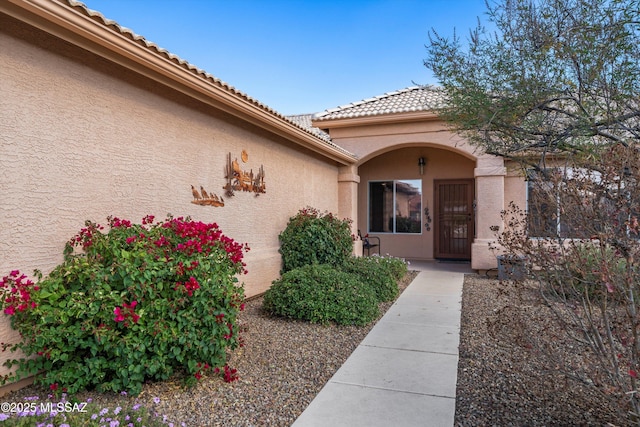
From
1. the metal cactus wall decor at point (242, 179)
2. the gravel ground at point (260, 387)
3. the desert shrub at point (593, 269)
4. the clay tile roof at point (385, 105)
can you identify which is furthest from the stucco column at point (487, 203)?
the desert shrub at point (593, 269)

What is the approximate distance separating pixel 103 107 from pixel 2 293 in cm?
203

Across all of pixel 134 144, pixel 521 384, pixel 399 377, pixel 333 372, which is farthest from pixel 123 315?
pixel 521 384

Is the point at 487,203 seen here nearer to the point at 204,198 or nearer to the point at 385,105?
the point at 385,105

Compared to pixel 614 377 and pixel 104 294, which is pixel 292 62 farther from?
pixel 614 377

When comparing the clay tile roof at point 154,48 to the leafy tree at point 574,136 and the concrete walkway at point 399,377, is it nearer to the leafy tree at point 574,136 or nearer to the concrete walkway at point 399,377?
the leafy tree at point 574,136

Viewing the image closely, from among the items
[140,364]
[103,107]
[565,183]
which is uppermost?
[103,107]

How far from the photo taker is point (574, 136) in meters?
4.57

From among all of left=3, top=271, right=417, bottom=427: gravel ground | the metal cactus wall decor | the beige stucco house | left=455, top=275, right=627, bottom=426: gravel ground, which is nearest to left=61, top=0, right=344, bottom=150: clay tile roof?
the beige stucco house

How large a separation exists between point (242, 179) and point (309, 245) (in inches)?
77.2

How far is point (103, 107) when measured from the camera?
4.29m

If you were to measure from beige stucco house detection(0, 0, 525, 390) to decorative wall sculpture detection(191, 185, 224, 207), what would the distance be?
0.06 m

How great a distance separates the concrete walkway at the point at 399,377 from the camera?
319 cm

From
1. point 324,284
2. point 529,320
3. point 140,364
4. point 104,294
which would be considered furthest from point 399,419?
point 529,320

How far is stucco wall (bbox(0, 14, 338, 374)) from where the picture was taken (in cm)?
344
